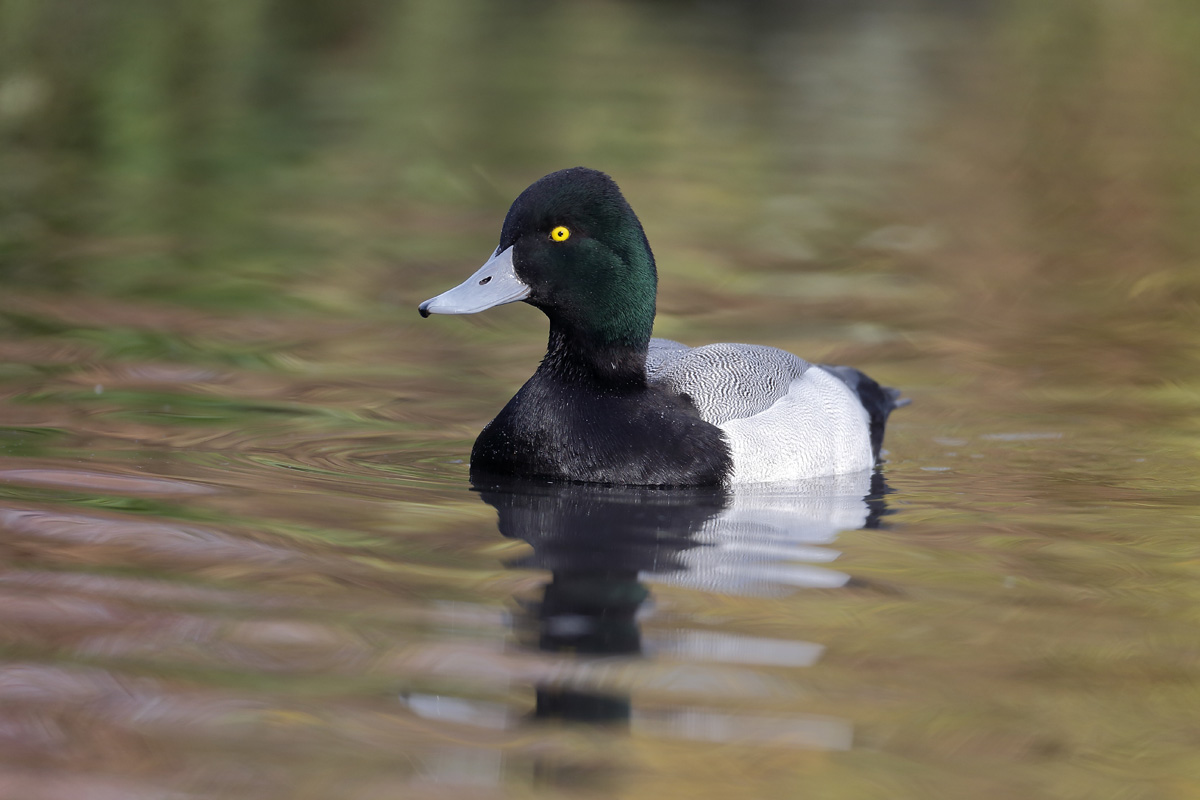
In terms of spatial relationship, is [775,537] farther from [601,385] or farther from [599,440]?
[601,385]

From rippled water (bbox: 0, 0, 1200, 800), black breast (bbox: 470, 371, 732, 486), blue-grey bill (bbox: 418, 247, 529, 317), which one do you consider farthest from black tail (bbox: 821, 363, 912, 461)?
blue-grey bill (bbox: 418, 247, 529, 317)

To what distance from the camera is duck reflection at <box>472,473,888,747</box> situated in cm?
447

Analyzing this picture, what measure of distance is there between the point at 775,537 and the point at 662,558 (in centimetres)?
64

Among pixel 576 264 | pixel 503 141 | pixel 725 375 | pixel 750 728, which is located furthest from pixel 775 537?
pixel 503 141

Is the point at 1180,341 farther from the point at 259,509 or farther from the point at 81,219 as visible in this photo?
the point at 81,219

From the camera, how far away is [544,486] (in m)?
7.00

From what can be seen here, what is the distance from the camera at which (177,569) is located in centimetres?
546

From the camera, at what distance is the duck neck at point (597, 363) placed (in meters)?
7.28

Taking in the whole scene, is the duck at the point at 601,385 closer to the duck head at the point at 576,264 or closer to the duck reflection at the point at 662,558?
the duck head at the point at 576,264

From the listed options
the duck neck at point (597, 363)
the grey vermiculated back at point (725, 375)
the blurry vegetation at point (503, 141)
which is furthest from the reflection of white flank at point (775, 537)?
the blurry vegetation at point (503, 141)

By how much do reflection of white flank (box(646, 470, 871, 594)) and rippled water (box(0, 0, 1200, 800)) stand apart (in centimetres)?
3

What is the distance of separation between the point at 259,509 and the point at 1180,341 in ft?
22.2

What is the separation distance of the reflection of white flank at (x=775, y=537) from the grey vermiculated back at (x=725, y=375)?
1.38 feet

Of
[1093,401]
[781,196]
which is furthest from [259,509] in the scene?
[781,196]
